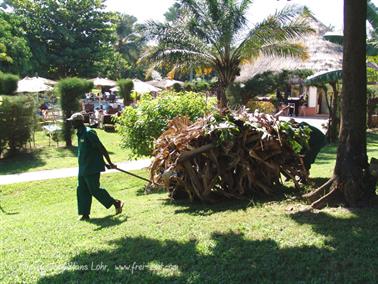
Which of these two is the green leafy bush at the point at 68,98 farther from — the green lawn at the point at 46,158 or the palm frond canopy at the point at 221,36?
the palm frond canopy at the point at 221,36

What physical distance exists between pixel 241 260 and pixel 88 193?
3.19 meters

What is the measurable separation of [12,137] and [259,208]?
11.2 meters

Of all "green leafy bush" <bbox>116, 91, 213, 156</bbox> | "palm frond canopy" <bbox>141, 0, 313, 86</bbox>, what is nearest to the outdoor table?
"palm frond canopy" <bbox>141, 0, 313, 86</bbox>

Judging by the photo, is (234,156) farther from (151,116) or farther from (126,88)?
(126,88)

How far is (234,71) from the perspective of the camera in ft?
65.0

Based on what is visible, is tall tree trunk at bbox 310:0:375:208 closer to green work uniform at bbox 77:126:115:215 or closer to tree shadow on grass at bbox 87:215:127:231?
tree shadow on grass at bbox 87:215:127:231

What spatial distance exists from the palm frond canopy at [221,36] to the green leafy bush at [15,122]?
5591 mm

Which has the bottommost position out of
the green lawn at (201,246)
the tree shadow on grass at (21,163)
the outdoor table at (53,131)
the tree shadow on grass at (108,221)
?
the tree shadow on grass at (21,163)

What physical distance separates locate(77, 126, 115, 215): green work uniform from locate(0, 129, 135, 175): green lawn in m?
6.75

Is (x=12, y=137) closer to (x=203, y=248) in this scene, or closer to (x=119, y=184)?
(x=119, y=184)

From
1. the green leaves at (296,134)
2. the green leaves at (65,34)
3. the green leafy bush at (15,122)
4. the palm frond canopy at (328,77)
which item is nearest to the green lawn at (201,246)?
the green leaves at (296,134)

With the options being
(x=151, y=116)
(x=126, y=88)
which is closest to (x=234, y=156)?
(x=151, y=116)

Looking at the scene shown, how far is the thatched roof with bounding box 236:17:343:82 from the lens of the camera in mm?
27583

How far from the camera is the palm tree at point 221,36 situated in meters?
17.5
